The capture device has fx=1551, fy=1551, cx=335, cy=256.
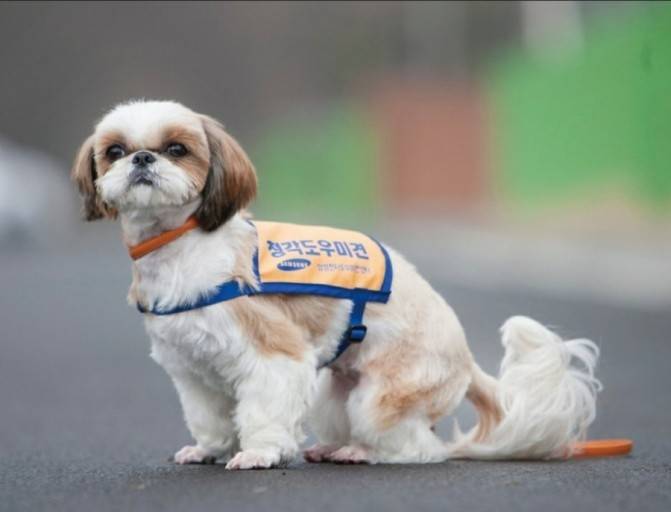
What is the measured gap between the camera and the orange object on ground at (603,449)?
6793 millimetres

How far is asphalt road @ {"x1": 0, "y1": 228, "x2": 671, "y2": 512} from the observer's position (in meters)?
5.23

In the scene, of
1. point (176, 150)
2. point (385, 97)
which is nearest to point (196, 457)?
point (176, 150)

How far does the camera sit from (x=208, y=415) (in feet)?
21.3

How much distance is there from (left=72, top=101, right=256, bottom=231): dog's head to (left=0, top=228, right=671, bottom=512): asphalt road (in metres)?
→ 1.09

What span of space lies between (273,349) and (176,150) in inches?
34.8

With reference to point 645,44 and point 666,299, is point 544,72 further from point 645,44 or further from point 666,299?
point 666,299

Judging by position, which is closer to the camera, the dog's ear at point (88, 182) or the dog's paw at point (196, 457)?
the dog's ear at point (88, 182)

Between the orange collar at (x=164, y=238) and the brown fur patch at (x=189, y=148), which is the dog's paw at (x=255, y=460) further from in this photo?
the brown fur patch at (x=189, y=148)

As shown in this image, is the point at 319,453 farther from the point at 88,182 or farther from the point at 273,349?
the point at 88,182

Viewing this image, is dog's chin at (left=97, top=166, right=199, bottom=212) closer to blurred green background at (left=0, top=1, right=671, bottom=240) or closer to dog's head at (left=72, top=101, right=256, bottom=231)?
dog's head at (left=72, top=101, right=256, bottom=231)

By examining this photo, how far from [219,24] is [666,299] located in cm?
5674

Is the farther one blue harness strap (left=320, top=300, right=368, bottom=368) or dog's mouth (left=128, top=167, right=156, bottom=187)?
Result: blue harness strap (left=320, top=300, right=368, bottom=368)

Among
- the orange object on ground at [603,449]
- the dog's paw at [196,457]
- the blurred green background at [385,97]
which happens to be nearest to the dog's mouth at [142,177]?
the blurred green background at [385,97]

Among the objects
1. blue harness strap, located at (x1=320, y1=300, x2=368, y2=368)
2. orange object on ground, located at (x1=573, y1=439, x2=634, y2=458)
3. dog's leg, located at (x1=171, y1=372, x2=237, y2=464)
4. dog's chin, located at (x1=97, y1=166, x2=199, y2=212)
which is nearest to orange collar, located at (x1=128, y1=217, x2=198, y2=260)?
dog's chin, located at (x1=97, y1=166, x2=199, y2=212)
